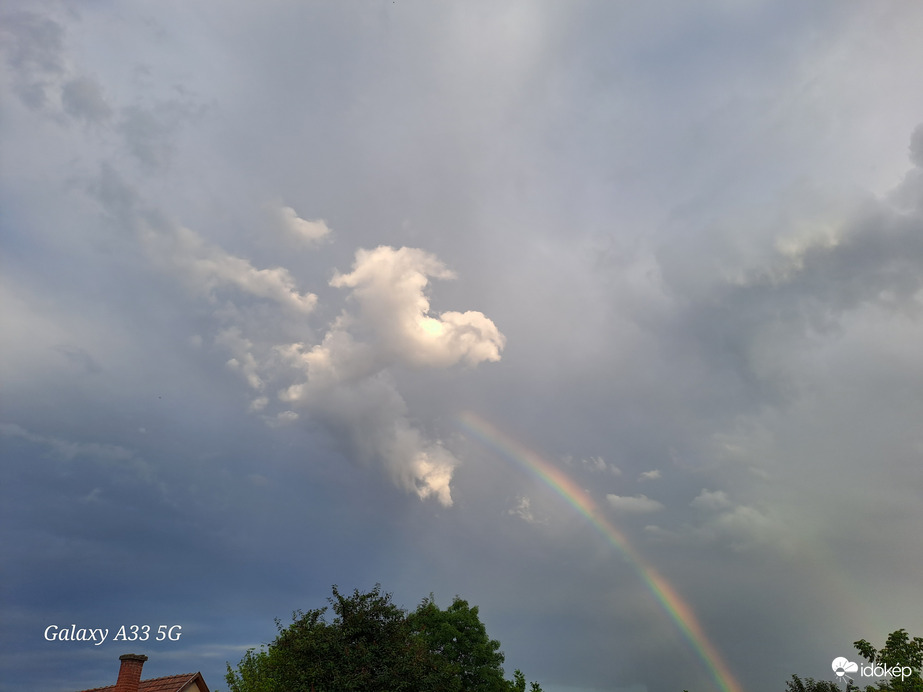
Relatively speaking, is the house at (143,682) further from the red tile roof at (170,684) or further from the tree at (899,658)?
the tree at (899,658)

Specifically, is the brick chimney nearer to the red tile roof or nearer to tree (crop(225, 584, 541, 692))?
the red tile roof

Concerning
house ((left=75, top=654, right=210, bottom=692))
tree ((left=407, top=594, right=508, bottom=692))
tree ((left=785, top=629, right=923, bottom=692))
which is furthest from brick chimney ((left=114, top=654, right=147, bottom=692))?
tree ((left=785, top=629, right=923, bottom=692))

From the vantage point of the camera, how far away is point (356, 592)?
4375 cm

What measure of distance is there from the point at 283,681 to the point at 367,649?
6157 millimetres

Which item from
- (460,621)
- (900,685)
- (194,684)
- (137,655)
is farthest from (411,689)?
(900,685)

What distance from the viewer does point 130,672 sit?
4000 centimetres

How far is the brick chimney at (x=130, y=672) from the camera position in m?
39.4

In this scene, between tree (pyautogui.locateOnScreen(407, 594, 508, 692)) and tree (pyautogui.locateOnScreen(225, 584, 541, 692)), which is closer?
tree (pyautogui.locateOnScreen(225, 584, 541, 692))

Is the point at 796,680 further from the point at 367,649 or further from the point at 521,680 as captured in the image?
the point at 367,649

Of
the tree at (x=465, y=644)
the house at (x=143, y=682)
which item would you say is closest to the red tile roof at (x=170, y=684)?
the house at (x=143, y=682)

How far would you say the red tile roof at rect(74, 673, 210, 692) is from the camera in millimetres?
40875

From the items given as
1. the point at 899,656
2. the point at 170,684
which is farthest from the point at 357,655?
the point at 899,656

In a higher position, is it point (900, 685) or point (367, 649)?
point (367, 649)

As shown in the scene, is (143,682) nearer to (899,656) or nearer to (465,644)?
(465,644)
